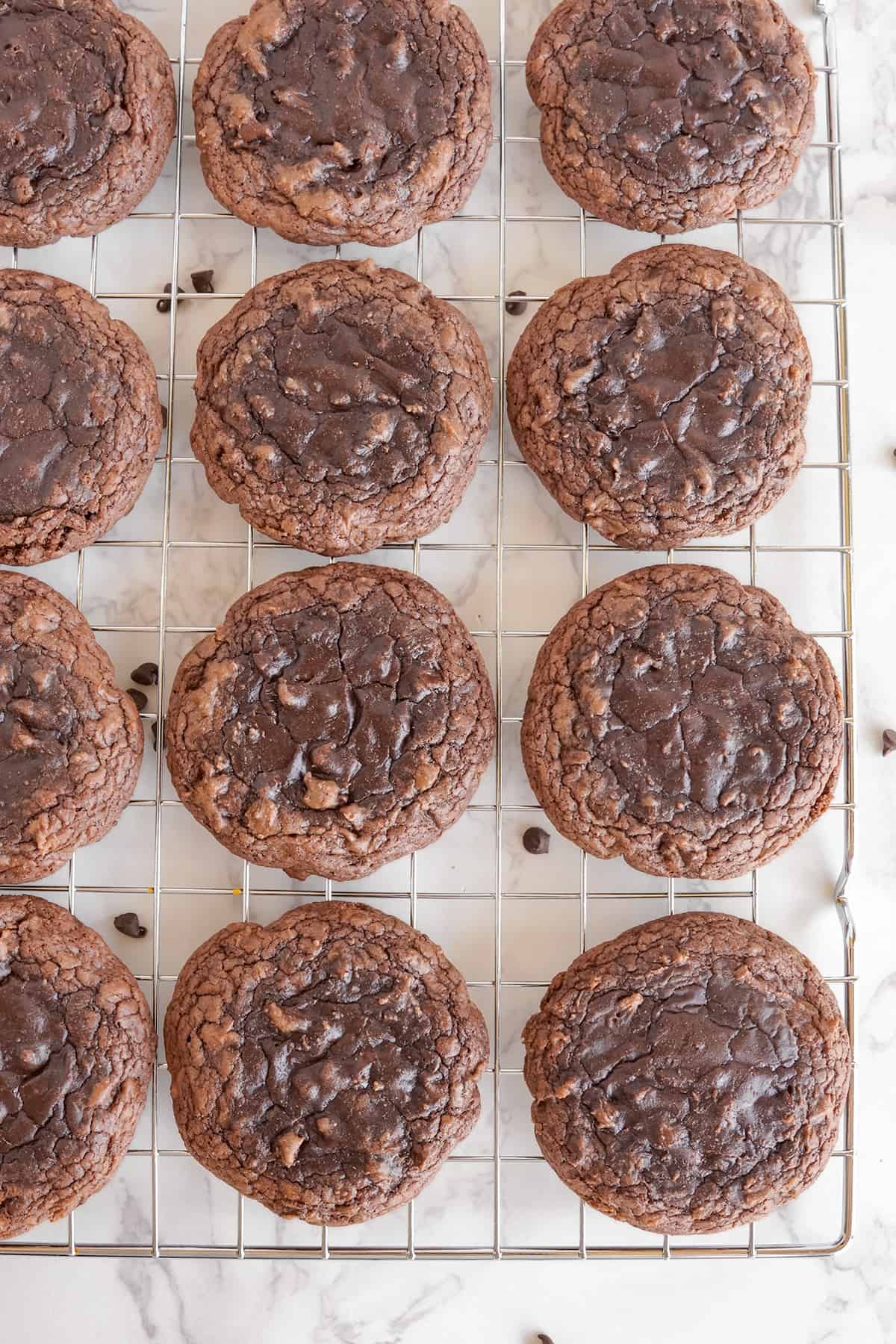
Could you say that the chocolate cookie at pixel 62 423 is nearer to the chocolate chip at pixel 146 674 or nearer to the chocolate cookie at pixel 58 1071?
the chocolate chip at pixel 146 674

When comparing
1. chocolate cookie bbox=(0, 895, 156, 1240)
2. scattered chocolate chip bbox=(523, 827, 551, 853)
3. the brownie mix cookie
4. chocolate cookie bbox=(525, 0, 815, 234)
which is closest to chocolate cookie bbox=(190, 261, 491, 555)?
chocolate cookie bbox=(525, 0, 815, 234)

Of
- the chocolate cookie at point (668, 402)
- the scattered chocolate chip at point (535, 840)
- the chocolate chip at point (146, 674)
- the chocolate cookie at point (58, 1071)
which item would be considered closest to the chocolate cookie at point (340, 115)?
the chocolate cookie at point (668, 402)

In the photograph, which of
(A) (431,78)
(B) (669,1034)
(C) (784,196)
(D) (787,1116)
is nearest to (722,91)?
(C) (784,196)

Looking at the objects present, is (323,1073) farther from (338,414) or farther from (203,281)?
(203,281)

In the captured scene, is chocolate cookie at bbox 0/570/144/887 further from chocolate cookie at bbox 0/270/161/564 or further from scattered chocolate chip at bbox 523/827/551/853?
scattered chocolate chip at bbox 523/827/551/853

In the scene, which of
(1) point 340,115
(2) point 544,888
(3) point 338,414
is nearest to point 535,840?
(2) point 544,888
